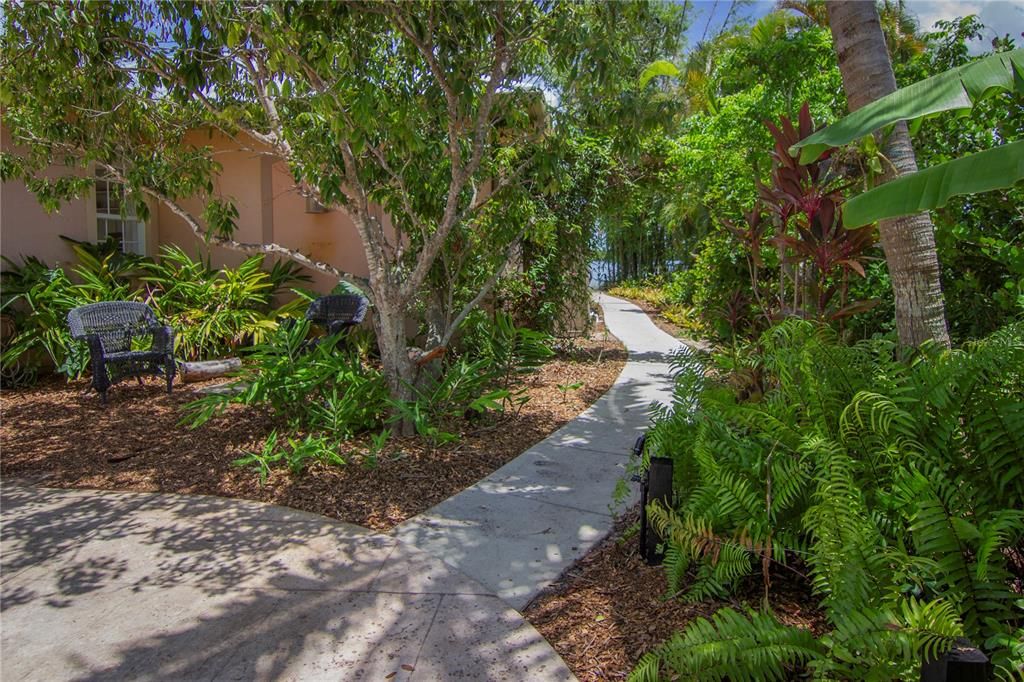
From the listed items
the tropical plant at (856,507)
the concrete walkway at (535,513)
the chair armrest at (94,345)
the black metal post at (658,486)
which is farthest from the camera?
the chair armrest at (94,345)

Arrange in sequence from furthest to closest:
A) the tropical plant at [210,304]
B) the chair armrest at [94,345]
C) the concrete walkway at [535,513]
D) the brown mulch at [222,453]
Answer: the tropical plant at [210,304], the chair armrest at [94,345], the brown mulch at [222,453], the concrete walkway at [535,513]

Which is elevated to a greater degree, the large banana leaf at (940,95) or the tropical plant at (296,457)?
the large banana leaf at (940,95)

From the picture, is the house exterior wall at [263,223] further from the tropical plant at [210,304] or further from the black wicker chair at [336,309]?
the black wicker chair at [336,309]

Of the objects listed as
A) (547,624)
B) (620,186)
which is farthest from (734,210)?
(547,624)

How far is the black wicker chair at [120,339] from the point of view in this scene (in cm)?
776

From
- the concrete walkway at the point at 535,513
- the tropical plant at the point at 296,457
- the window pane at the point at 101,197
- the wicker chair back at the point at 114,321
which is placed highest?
the window pane at the point at 101,197

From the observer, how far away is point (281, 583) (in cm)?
374

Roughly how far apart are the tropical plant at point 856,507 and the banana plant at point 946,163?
2.61 feet

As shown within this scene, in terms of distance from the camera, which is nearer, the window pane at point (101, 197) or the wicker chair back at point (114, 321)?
the wicker chair back at point (114, 321)

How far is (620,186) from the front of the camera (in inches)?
412

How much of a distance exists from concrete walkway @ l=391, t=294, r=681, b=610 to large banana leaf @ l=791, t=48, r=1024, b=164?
255cm

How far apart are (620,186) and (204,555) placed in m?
8.05

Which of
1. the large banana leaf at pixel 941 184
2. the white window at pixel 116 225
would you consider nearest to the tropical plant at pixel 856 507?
the large banana leaf at pixel 941 184

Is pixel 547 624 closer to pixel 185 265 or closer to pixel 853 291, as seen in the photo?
pixel 853 291
